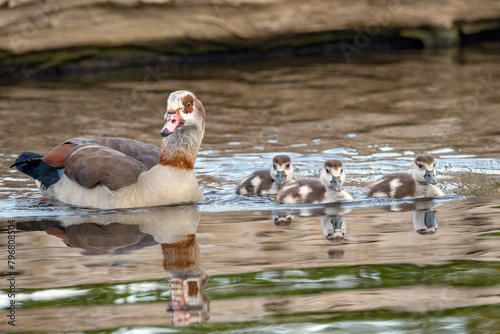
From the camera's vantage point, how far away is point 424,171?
21.6 ft

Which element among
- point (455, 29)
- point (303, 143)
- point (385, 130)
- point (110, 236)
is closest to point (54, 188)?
point (110, 236)

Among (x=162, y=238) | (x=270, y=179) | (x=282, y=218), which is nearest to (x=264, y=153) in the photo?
(x=270, y=179)

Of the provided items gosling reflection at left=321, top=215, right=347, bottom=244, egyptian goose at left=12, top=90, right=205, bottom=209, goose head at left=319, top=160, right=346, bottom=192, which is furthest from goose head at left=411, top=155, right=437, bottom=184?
egyptian goose at left=12, top=90, right=205, bottom=209

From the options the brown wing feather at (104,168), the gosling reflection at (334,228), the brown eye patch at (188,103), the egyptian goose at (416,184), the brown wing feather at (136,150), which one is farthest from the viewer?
the brown wing feather at (136,150)

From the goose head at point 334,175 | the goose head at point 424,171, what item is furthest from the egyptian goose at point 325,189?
the goose head at point 424,171

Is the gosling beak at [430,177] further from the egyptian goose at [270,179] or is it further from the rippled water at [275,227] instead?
the egyptian goose at [270,179]

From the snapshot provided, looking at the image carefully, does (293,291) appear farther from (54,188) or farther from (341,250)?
(54,188)

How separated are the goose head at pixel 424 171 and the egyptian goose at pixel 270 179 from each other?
1030 mm

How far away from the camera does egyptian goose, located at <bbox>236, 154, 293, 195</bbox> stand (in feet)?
22.7

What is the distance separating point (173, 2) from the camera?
40.4 ft

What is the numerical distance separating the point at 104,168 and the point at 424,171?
2.46 metres

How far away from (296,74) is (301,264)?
8.49m

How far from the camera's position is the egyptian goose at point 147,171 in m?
6.35

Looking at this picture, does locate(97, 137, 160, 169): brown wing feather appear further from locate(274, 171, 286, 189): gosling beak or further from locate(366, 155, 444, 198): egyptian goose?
locate(366, 155, 444, 198): egyptian goose
